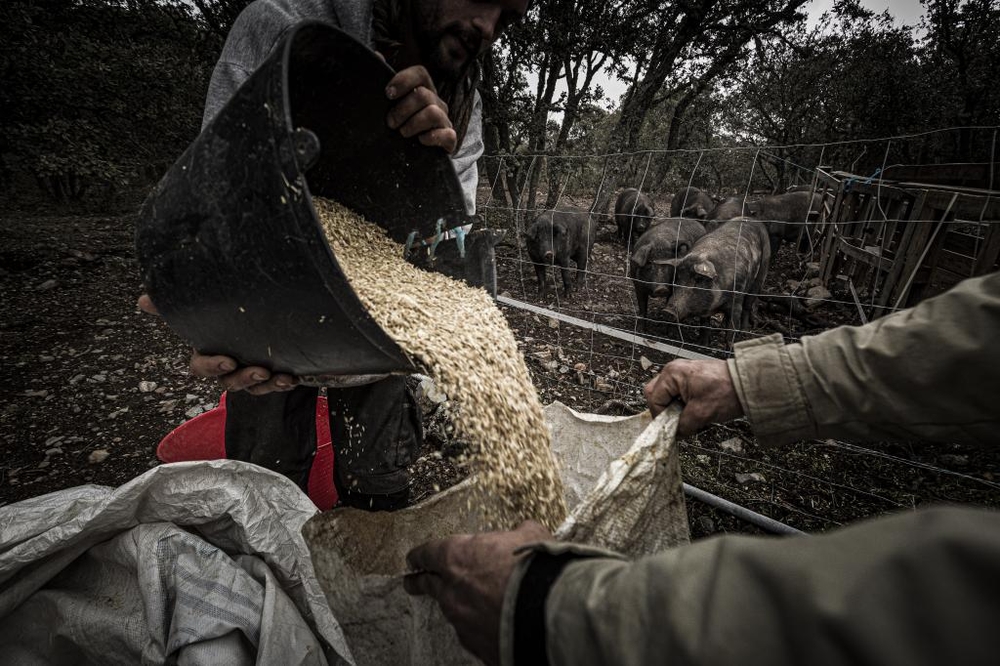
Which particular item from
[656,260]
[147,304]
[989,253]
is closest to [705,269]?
[656,260]

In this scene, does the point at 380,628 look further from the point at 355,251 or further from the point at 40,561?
the point at 355,251

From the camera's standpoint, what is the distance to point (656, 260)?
20.5 feet

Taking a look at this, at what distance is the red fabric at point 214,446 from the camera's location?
232cm

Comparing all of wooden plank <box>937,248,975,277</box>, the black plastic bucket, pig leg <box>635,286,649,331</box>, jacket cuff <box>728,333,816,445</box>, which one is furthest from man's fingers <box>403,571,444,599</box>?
pig leg <box>635,286,649,331</box>

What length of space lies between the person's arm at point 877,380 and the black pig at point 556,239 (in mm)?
5040

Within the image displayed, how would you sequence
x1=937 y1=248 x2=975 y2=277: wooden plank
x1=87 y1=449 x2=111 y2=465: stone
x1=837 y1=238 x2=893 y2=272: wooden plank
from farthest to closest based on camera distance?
1. x1=837 y1=238 x2=893 y2=272: wooden plank
2. x1=937 y1=248 x2=975 y2=277: wooden plank
3. x1=87 y1=449 x2=111 y2=465: stone

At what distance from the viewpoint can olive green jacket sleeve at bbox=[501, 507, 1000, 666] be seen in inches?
18.1

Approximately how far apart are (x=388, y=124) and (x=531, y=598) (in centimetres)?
165

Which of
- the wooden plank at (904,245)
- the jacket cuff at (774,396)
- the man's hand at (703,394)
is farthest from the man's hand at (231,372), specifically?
the wooden plank at (904,245)

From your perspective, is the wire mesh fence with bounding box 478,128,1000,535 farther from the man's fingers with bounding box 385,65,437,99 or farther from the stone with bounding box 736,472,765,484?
the man's fingers with bounding box 385,65,437,99

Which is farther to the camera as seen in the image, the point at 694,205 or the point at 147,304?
the point at 694,205

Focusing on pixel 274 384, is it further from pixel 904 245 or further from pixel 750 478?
pixel 904 245

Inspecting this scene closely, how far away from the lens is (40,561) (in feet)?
4.94

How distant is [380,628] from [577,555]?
996 millimetres
